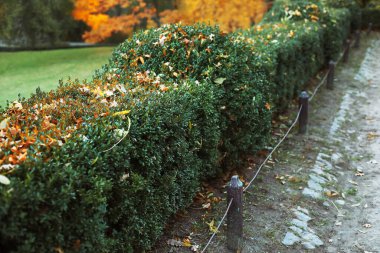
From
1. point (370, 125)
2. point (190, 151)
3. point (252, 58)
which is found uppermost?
point (252, 58)

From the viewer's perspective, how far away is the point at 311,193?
5.91m

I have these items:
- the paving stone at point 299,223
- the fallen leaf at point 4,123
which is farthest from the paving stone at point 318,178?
the fallen leaf at point 4,123

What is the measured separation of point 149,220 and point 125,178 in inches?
25.4

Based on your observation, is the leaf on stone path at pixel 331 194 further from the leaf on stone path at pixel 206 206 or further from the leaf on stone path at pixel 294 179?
the leaf on stone path at pixel 206 206

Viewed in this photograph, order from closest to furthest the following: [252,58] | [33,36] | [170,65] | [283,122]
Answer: [170,65] → [252,58] → [283,122] → [33,36]

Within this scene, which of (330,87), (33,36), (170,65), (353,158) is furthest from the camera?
(33,36)

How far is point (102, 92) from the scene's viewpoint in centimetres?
423

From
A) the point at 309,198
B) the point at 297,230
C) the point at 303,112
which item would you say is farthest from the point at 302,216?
the point at 303,112

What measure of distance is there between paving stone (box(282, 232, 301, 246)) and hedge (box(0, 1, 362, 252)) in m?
1.20

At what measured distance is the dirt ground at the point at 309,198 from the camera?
4715 mm

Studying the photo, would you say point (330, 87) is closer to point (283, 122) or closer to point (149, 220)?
point (283, 122)

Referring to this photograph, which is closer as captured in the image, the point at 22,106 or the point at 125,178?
the point at 125,178

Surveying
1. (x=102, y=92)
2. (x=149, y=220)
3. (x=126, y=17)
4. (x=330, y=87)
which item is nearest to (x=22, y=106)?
(x=102, y=92)

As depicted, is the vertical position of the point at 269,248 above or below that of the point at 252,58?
below
